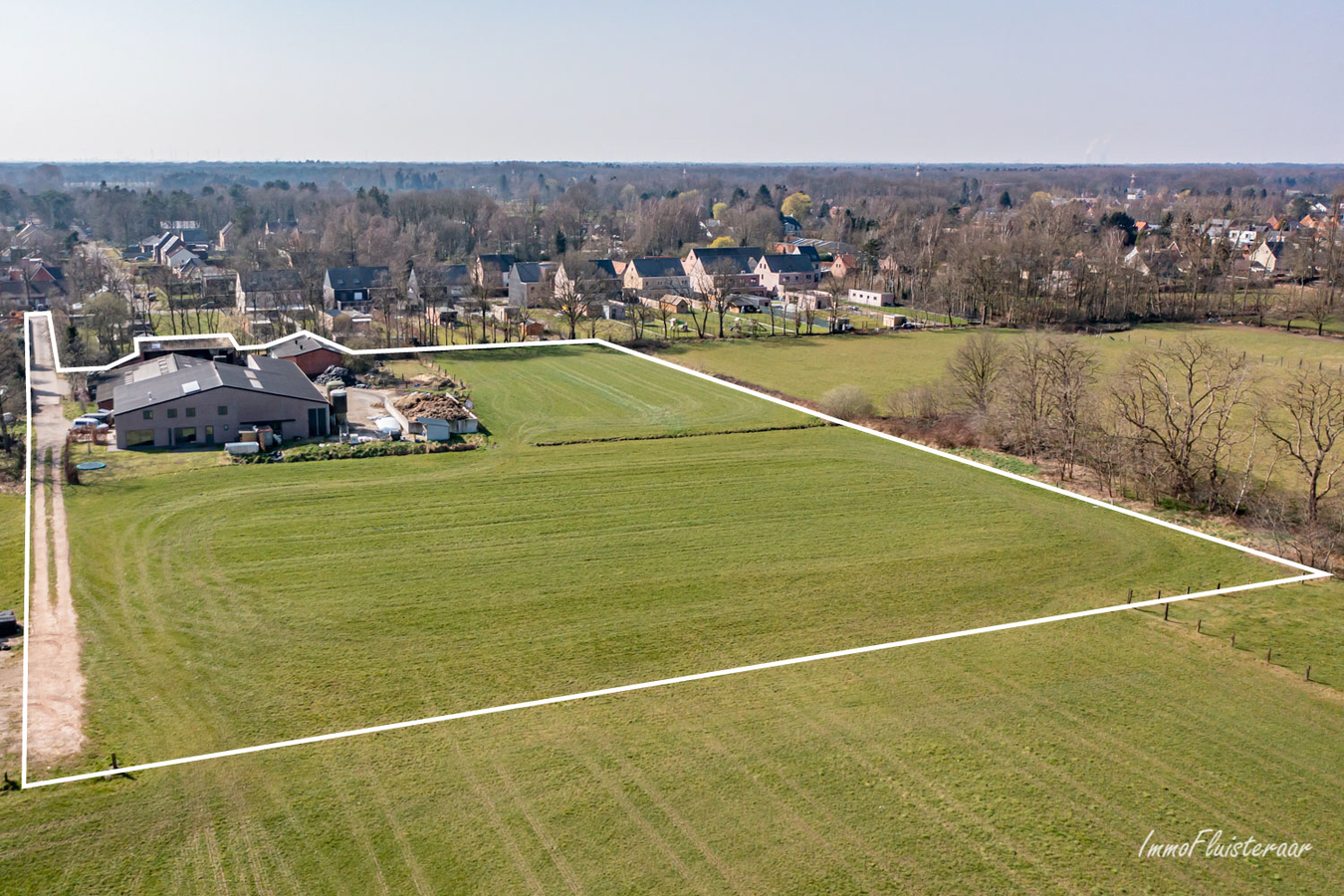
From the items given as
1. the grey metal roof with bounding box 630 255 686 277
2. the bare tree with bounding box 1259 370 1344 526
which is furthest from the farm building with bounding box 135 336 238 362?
the grey metal roof with bounding box 630 255 686 277

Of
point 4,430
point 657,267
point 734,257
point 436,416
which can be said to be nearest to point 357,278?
point 657,267

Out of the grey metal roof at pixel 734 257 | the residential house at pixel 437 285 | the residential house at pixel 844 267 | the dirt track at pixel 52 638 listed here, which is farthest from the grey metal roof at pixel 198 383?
the residential house at pixel 844 267

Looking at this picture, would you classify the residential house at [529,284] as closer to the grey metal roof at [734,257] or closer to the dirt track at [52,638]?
the grey metal roof at [734,257]

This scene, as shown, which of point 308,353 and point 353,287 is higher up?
point 353,287

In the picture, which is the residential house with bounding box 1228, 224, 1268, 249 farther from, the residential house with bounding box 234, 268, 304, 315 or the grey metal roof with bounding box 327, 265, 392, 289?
the residential house with bounding box 234, 268, 304, 315

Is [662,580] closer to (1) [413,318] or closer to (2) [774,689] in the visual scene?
(2) [774,689]

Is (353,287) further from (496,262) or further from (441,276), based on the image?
(496,262)
